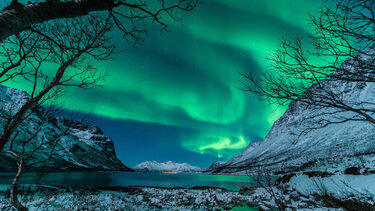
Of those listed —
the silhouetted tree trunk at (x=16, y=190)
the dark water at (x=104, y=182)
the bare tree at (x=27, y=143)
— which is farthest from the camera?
the dark water at (x=104, y=182)

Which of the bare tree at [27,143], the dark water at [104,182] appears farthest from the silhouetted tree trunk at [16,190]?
the dark water at [104,182]

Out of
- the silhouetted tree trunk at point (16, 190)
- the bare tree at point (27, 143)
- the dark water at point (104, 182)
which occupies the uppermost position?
the bare tree at point (27, 143)

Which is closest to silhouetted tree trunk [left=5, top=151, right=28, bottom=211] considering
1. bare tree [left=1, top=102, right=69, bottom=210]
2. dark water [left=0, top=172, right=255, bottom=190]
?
bare tree [left=1, top=102, right=69, bottom=210]

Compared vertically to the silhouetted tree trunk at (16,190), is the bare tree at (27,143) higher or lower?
higher

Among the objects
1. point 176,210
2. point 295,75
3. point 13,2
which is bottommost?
point 176,210

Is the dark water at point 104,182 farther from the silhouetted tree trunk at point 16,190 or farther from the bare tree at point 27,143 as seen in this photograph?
the silhouetted tree trunk at point 16,190

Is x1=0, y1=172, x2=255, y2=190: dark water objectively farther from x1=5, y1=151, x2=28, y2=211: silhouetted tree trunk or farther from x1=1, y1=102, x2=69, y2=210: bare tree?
x1=5, y1=151, x2=28, y2=211: silhouetted tree trunk

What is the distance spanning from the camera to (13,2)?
1.73 meters

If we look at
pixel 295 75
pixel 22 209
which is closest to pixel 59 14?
pixel 22 209

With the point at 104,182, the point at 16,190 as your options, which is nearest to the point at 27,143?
the point at 16,190

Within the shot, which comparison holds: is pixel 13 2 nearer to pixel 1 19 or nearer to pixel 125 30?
pixel 1 19

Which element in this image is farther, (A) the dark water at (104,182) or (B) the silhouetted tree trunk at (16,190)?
(A) the dark water at (104,182)

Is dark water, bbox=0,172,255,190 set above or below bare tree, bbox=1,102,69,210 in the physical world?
below

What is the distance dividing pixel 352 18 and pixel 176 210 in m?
16.8
